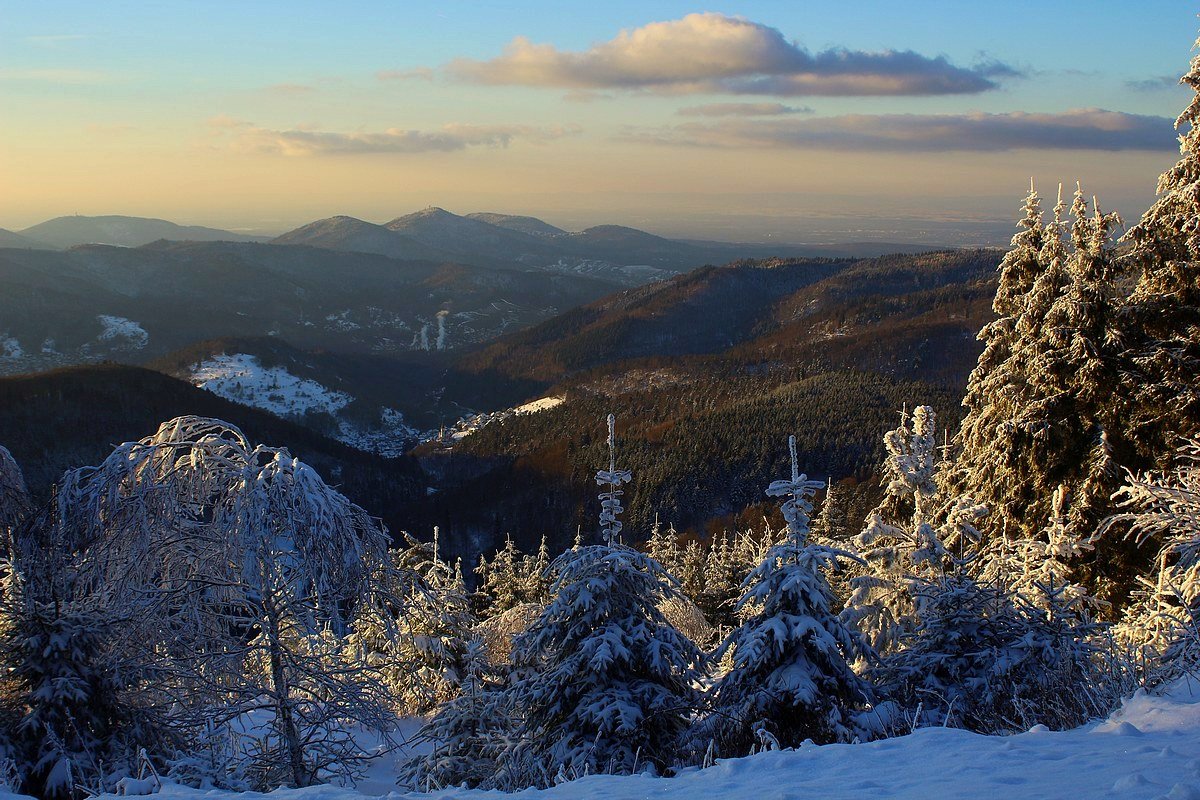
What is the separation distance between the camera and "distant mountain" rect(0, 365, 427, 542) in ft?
409

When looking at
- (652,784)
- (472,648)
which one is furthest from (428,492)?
→ (652,784)

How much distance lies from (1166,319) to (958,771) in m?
13.4

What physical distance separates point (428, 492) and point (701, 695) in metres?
137

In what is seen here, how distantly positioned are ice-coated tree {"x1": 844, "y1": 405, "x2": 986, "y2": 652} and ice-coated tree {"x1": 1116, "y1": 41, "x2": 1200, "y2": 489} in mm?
3617

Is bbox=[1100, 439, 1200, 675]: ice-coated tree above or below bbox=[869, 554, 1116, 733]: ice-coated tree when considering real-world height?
above

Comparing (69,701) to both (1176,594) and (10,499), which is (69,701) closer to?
(10,499)

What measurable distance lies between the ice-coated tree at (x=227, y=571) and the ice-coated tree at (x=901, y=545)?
8.79 meters

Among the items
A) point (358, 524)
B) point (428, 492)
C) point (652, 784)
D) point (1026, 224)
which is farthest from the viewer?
point (428, 492)

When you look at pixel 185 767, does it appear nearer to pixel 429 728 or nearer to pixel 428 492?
pixel 429 728

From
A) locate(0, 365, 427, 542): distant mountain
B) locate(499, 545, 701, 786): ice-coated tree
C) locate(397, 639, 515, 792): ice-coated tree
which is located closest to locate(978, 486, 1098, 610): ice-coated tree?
locate(499, 545, 701, 786): ice-coated tree

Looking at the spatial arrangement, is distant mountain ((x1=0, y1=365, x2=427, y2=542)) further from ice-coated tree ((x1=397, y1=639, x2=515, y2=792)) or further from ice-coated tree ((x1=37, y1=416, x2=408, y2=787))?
ice-coated tree ((x1=37, y1=416, x2=408, y2=787))

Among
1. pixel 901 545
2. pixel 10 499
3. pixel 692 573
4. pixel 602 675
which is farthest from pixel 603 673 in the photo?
pixel 692 573

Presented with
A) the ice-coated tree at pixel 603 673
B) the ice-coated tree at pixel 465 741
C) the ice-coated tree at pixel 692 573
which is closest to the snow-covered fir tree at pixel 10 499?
the ice-coated tree at pixel 603 673

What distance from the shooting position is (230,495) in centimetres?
783
